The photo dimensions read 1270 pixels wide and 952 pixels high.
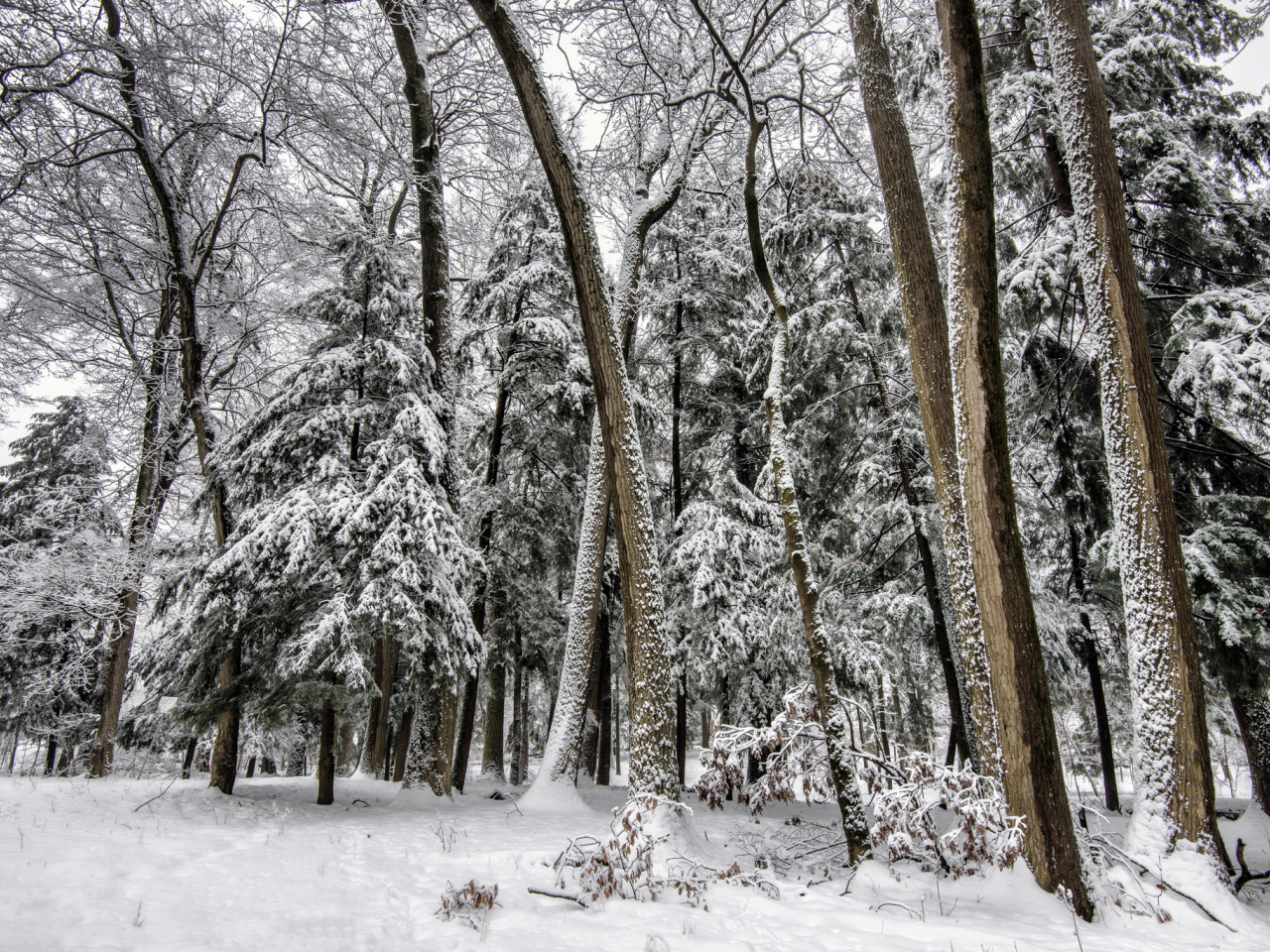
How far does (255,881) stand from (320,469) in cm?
471

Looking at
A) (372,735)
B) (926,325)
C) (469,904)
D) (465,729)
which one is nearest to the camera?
(469,904)

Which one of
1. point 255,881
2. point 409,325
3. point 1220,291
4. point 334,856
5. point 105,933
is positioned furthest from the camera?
point 409,325

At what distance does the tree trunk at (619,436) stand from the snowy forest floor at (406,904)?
1.31m

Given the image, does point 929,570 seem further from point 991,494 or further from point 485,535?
point 485,535

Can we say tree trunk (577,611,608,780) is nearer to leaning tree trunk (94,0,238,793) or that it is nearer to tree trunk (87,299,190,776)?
leaning tree trunk (94,0,238,793)

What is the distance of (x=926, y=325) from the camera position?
209 inches

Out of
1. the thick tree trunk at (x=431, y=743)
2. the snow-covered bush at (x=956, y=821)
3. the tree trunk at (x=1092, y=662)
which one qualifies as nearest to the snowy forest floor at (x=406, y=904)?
the snow-covered bush at (x=956, y=821)

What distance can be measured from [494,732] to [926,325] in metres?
12.6

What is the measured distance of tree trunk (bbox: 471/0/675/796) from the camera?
536 cm

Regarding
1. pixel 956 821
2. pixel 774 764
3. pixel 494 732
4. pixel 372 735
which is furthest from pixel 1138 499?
pixel 372 735

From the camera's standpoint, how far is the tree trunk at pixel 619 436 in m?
5.36

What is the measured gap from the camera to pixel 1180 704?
15.5ft

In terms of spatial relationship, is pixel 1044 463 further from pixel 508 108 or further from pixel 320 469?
pixel 320 469

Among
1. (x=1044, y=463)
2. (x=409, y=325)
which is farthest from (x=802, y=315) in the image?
(x=409, y=325)
